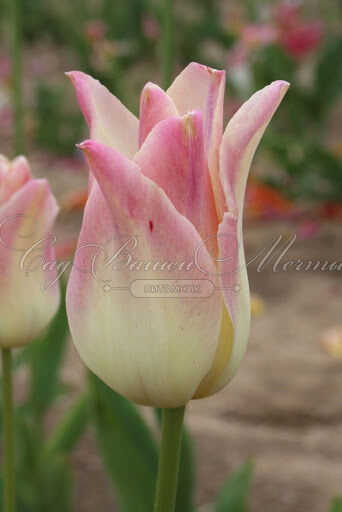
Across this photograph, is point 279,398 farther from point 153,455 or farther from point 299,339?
point 153,455

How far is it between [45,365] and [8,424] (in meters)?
0.78

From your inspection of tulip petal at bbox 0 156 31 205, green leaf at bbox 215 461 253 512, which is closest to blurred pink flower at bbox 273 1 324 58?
green leaf at bbox 215 461 253 512

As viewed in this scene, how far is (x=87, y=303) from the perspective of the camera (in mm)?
401

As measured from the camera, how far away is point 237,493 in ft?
3.05

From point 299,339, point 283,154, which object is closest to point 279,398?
point 299,339

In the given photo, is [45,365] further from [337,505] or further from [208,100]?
[208,100]

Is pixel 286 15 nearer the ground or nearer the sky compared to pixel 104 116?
nearer the ground

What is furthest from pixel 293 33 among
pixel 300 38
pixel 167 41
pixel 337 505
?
pixel 337 505

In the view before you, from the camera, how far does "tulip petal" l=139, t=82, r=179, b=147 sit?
400mm

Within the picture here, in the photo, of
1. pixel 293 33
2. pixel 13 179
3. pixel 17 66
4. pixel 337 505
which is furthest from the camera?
pixel 293 33

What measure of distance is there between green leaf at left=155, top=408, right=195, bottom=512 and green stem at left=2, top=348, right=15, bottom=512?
366 millimetres

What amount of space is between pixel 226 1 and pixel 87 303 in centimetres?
618

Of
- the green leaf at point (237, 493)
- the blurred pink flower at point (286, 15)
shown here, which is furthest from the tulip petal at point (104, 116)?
the blurred pink flower at point (286, 15)

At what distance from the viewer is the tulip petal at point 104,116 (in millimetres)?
412
